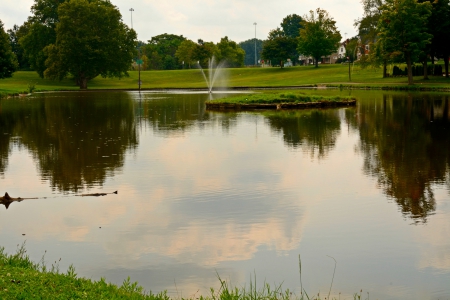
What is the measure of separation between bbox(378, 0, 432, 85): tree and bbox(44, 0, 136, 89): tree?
3941 cm

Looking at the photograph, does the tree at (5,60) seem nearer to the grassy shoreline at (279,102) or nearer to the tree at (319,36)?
the grassy shoreline at (279,102)

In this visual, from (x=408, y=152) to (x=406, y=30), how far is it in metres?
48.1

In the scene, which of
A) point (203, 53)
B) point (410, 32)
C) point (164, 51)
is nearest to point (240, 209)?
point (410, 32)

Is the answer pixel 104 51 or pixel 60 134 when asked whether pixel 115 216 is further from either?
pixel 104 51

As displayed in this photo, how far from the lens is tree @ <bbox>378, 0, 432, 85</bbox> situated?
64.3m

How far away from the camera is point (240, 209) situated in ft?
41.5

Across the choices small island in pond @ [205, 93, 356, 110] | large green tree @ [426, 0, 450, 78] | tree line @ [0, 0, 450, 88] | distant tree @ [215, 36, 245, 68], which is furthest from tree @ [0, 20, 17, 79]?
distant tree @ [215, 36, 245, 68]

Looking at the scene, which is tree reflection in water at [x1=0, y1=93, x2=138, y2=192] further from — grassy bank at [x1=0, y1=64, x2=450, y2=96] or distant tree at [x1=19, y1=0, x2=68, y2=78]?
distant tree at [x1=19, y1=0, x2=68, y2=78]

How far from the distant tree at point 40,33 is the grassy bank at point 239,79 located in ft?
10.8

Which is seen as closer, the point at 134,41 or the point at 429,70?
the point at 429,70

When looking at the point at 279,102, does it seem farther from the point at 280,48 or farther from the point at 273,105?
the point at 280,48

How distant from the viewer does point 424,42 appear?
64.0 m

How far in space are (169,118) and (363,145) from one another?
49.5 ft

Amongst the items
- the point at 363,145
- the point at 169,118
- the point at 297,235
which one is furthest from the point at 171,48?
the point at 297,235
